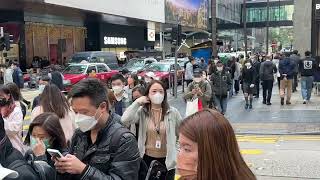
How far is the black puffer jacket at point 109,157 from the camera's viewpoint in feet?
10.00

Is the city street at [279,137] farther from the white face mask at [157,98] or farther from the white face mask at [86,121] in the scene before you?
the white face mask at [86,121]

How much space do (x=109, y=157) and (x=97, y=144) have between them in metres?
0.13

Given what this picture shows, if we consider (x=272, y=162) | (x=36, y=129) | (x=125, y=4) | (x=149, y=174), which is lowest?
(x=272, y=162)

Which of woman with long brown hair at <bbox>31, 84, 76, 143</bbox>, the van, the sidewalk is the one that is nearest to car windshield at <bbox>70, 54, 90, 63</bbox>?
the van

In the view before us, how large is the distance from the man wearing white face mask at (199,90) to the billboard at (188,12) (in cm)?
3897

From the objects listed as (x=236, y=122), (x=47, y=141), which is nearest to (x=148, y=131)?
(x=47, y=141)

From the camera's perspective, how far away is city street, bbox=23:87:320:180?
848 cm

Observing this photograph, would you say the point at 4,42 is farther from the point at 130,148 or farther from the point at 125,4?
the point at 125,4

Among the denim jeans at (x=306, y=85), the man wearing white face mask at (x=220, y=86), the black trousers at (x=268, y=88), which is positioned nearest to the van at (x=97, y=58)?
the black trousers at (x=268, y=88)

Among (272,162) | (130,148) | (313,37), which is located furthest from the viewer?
(313,37)

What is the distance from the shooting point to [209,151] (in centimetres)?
204

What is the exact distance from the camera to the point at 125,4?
43.2 metres

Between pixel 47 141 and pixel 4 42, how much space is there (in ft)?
59.2

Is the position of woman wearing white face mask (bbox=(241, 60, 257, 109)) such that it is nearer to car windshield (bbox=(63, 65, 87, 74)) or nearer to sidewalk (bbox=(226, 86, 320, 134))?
sidewalk (bbox=(226, 86, 320, 134))
